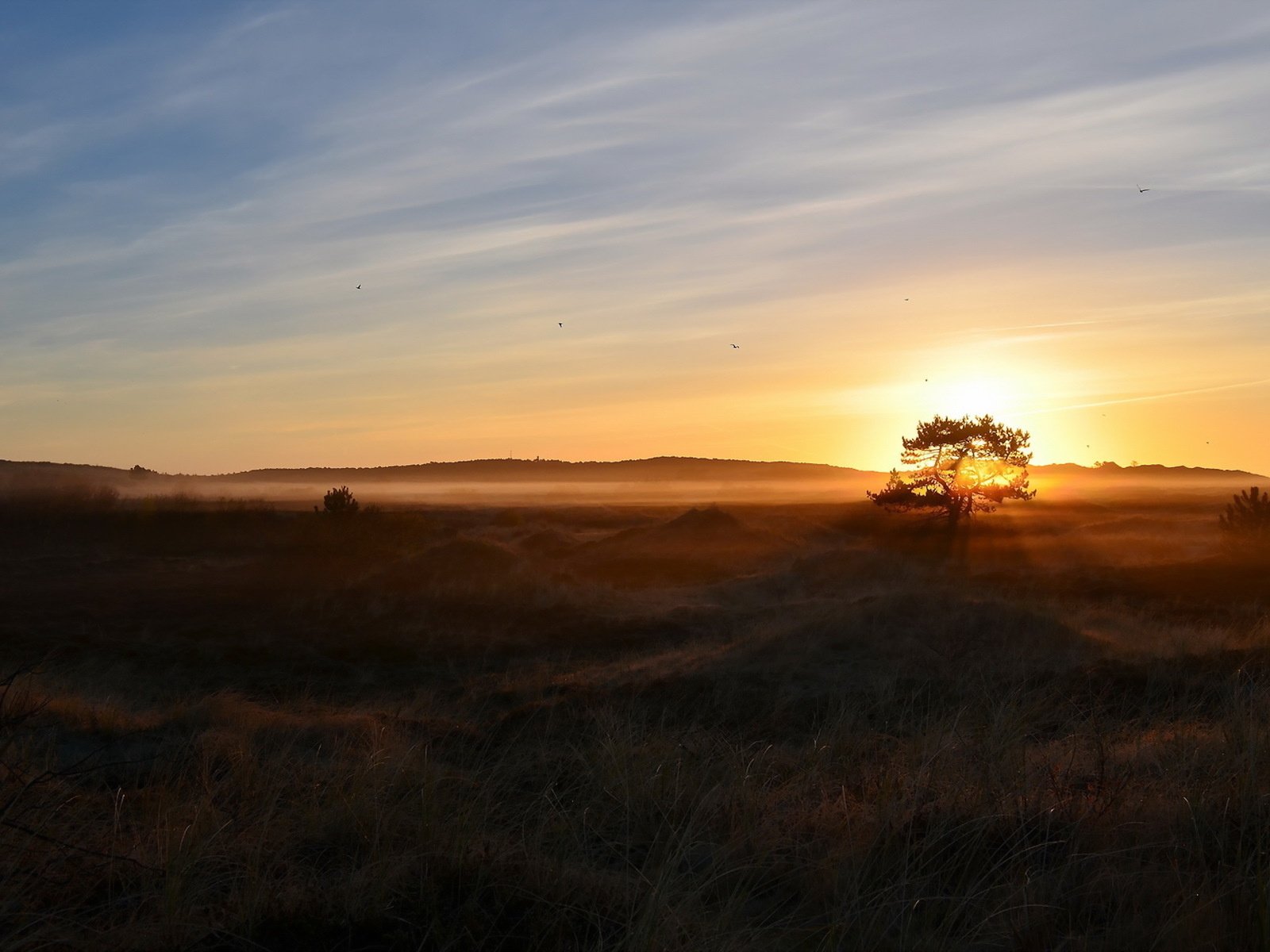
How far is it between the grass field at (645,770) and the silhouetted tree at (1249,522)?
3667 mm

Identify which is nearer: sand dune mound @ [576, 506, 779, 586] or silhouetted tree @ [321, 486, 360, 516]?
sand dune mound @ [576, 506, 779, 586]

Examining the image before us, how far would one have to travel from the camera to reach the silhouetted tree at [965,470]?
165 ft

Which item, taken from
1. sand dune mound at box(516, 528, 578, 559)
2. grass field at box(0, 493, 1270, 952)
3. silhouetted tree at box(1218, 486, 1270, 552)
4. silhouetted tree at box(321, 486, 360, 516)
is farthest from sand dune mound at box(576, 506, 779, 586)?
silhouetted tree at box(1218, 486, 1270, 552)

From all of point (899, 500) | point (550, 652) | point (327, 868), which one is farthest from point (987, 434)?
point (327, 868)

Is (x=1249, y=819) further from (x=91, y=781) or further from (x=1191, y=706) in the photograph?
(x=91, y=781)

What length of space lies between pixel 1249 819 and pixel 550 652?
19.8 metres

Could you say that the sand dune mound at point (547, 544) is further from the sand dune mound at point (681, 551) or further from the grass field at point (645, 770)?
the grass field at point (645, 770)

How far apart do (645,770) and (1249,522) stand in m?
35.5

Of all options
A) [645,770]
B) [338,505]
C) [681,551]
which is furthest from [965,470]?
[645,770]

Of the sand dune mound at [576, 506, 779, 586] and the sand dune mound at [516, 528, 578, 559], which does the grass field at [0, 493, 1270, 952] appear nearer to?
the sand dune mound at [576, 506, 779, 586]

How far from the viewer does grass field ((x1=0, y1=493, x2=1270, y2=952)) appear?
4027mm

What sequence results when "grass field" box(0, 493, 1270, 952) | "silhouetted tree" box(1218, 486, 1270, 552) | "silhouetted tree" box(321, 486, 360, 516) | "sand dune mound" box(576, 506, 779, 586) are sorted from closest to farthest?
"grass field" box(0, 493, 1270, 952)
"silhouetted tree" box(1218, 486, 1270, 552)
"sand dune mound" box(576, 506, 779, 586)
"silhouetted tree" box(321, 486, 360, 516)

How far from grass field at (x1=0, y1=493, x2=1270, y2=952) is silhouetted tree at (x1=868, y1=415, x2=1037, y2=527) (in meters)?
19.4

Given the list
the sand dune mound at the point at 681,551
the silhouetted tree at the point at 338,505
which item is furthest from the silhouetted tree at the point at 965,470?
the silhouetted tree at the point at 338,505
